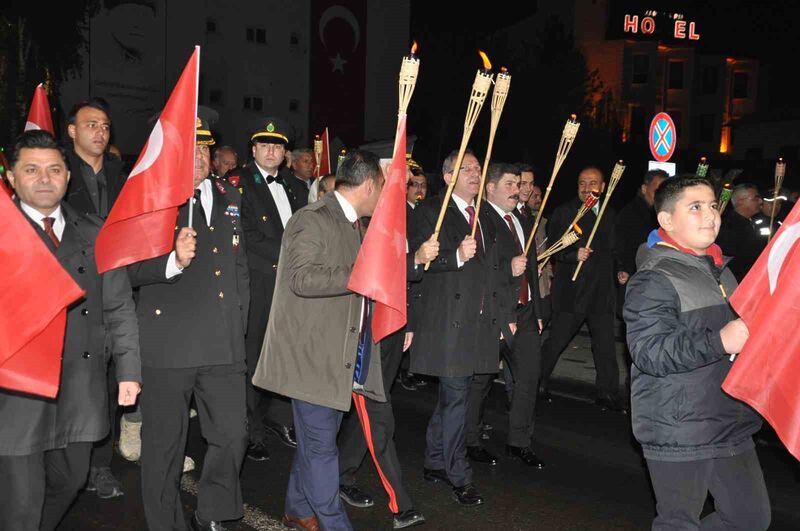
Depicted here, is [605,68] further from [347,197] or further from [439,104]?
[347,197]

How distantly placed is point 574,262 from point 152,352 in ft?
16.5

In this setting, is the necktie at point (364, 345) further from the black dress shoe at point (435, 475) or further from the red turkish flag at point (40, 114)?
the red turkish flag at point (40, 114)

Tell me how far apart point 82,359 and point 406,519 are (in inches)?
85.4

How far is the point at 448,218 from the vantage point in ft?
20.4

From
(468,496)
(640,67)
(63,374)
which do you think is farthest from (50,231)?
(640,67)

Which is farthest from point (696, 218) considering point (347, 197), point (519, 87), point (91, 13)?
point (519, 87)

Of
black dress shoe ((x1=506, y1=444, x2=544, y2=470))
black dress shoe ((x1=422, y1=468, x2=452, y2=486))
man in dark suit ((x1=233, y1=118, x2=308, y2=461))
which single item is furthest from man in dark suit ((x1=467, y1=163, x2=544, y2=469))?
man in dark suit ((x1=233, y1=118, x2=308, y2=461))

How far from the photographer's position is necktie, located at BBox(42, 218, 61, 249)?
4.24m

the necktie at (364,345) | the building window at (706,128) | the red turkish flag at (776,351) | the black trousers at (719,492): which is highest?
the building window at (706,128)

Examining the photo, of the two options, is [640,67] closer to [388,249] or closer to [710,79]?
[710,79]

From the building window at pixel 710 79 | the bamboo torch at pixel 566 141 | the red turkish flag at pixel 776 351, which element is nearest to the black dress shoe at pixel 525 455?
the bamboo torch at pixel 566 141

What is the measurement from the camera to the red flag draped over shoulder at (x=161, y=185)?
449 centimetres

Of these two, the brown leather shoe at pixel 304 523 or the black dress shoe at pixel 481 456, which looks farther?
the black dress shoe at pixel 481 456

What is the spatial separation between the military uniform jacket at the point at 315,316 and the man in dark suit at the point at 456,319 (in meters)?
1.11
